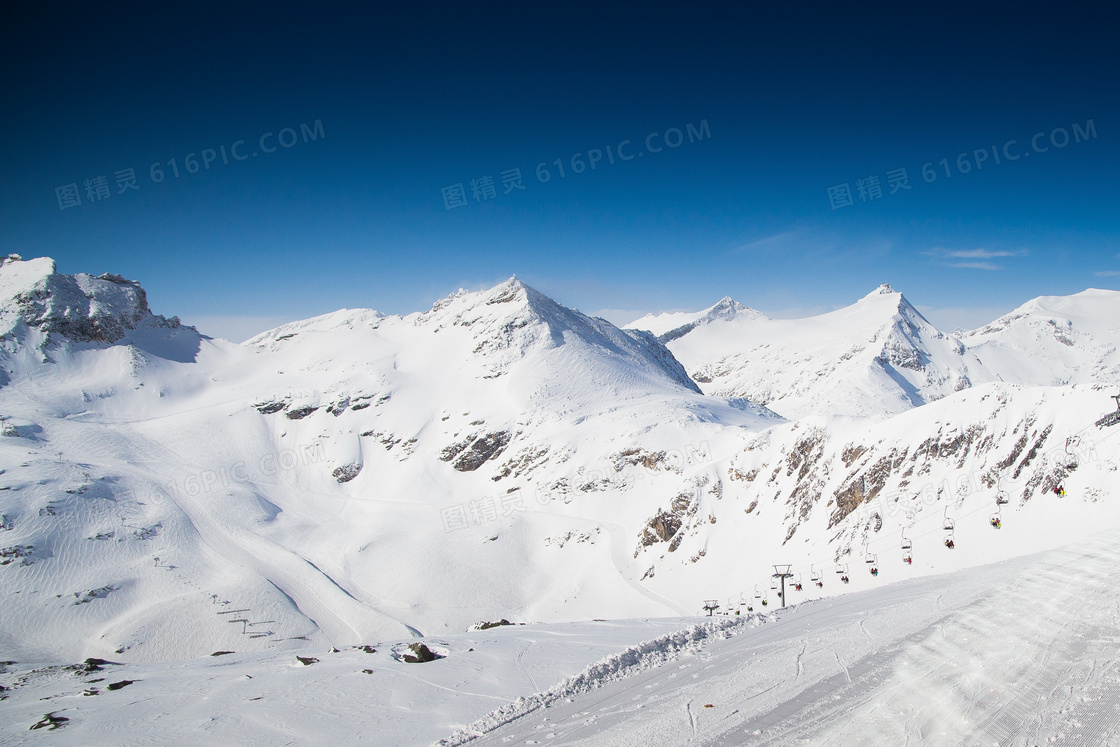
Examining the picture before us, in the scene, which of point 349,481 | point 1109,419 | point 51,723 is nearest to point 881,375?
point 1109,419

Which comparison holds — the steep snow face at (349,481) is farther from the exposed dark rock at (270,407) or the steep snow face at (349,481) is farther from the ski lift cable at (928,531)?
the ski lift cable at (928,531)

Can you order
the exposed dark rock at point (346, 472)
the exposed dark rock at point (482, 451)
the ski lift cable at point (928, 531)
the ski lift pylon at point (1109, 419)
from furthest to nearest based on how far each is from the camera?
the exposed dark rock at point (346, 472) < the exposed dark rock at point (482, 451) < the ski lift cable at point (928, 531) < the ski lift pylon at point (1109, 419)

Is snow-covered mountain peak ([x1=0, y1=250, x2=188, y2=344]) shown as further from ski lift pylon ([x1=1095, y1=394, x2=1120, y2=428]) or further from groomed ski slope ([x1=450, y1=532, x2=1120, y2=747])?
ski lift pylon ([x1=1095, y1=394, x2=1120, y2=428])

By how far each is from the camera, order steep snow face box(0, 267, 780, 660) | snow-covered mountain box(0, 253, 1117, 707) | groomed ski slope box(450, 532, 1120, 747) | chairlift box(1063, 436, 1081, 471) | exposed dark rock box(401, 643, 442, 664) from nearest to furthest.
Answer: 1. groomed ski slope box(450, 532, 1120, 747)
2. exposed dark rock box(401, 643, 442, 664)
3. chairlift box(1063, 436, 1081, 471)
4. snow-covered mountain box(0, 253, 1117, 707)
5. steep snow face box(0, 267, 780, 660)

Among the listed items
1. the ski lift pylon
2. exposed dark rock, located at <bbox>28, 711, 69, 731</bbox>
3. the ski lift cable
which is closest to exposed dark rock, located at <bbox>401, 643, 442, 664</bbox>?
exposed dark rock, located at <bbox>28, 711, 69, 731</bbox>

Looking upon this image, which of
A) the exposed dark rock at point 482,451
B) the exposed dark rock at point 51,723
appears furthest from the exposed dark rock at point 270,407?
the exposed dark rock at point 51,723
